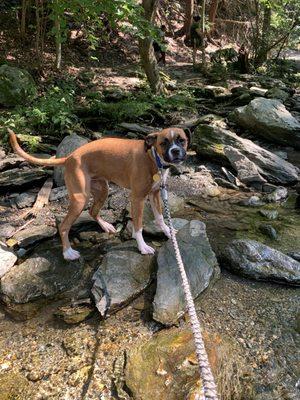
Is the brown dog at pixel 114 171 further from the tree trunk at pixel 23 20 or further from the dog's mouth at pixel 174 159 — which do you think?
the tree trunk at pixel 23 20

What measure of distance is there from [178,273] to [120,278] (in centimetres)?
61

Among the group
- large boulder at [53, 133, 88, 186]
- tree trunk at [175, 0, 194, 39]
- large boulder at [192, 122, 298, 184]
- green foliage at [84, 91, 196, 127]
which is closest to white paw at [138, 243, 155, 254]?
large boulder at [53, 133, 88, 186]

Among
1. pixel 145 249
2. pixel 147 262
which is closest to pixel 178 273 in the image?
pixel 147 262

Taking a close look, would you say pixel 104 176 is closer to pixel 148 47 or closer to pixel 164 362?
pixel 164 362

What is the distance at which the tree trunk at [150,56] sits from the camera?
10.6m

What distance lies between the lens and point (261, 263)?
4379 millimetres

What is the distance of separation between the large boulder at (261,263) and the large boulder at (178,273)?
23 centimetres

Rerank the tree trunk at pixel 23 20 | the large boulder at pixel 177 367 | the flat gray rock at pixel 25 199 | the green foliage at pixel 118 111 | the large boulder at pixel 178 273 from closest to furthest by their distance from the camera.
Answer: the large boulder at pixel 177 367 → the large boulder at pixel 178 273 → the flat gray rock at pixel 25 199 → the green foliage at pixel 118 111 → the tree trunk at pixel 23 20

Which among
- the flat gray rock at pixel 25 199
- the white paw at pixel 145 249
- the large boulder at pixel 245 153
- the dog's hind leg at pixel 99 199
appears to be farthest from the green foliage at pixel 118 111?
the white paw at pixel 145 249

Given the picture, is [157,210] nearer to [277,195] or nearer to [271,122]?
[277,195]

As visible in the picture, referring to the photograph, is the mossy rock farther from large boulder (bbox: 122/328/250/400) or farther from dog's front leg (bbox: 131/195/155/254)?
dog's front leg (bbox: 131/195/155/254)

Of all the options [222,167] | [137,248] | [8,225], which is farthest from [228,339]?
[222,167]

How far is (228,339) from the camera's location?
3557 mm

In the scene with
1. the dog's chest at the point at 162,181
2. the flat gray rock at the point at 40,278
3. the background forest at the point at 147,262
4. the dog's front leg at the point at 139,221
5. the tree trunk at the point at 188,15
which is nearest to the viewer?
the background forest at the point at 147,262
